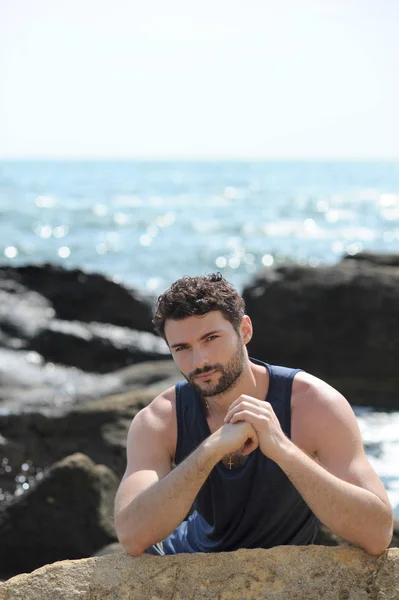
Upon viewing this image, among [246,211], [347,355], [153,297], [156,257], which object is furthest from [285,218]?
[347,355]

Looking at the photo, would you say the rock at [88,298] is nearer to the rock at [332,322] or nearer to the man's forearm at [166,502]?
the rock at [332,322]

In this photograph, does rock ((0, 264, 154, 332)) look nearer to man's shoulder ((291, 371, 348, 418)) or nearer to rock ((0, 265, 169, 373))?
rock ((0, 265, 169, 373))

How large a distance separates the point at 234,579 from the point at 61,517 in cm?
290

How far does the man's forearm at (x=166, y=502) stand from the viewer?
11.7 ft

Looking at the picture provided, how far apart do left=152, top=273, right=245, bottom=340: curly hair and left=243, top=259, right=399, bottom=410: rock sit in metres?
8.33

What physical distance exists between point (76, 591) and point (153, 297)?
12.6 m

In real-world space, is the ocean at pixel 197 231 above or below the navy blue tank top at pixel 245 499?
below

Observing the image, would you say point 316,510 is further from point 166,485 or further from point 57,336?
point 57,336

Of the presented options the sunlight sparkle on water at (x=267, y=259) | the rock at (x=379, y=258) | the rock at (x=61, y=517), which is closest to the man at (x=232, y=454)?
the rock at (x=61, y=517)

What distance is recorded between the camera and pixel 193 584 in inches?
134

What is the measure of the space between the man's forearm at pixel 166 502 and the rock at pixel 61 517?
7.70 feet

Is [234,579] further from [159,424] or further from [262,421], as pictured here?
[159,424]

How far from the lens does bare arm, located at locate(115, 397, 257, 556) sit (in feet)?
11.6

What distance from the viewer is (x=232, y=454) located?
3834 mm
